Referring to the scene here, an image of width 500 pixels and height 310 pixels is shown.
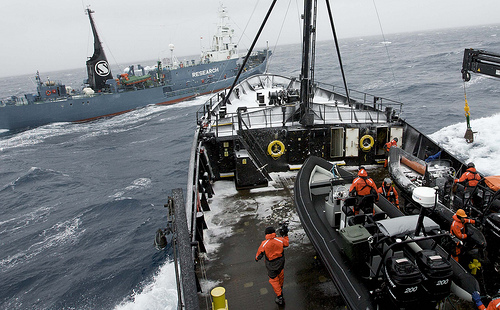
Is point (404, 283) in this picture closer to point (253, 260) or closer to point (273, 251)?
point (273, 251)

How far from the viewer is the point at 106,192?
62.7 ft

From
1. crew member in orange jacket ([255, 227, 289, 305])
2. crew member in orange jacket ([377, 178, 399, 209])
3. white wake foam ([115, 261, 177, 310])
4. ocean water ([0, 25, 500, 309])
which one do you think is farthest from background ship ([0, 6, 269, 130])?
crew member in orange jacket ([255, 227, 289, 305])

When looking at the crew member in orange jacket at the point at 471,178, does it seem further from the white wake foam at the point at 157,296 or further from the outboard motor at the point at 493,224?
the white wake foam at the point at 157,296

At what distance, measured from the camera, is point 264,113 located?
38.6 feet

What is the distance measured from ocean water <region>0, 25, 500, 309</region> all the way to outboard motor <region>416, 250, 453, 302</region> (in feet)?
23.0

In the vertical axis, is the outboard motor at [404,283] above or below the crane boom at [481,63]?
below

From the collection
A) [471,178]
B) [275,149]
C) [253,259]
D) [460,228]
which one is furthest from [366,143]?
[253,259]

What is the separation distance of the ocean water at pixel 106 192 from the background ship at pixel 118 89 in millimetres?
2186

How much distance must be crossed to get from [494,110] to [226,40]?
42355 mm

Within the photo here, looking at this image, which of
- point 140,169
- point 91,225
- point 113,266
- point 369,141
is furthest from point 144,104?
point 369,141

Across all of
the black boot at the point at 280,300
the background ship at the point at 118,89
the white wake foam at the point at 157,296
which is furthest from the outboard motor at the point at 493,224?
the background ship at the point at 118,89

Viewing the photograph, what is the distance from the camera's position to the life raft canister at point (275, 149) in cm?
1096

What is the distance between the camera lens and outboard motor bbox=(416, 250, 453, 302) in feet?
12.1

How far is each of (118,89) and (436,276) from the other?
48.2 meters
